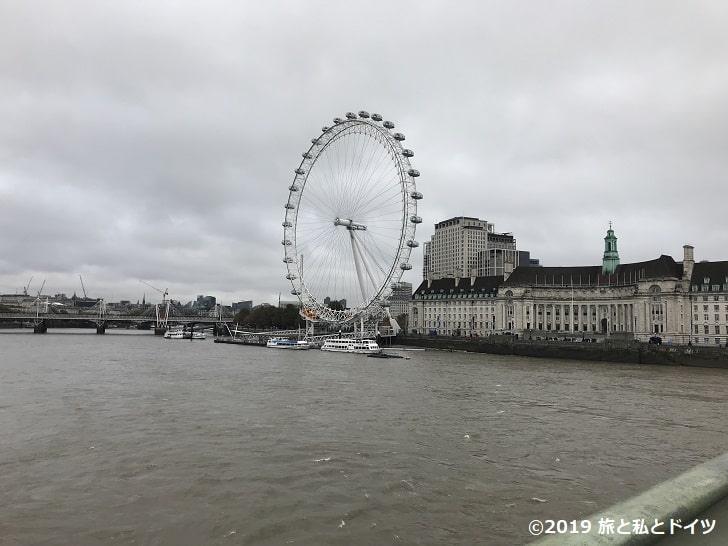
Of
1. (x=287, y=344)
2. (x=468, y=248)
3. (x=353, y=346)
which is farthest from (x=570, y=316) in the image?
(x=468, y=248)

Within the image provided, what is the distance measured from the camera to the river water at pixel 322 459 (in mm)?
10398

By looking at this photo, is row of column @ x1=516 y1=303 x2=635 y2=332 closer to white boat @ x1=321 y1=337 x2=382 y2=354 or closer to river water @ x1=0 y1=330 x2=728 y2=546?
white boat @ x1=321 y1=337 x2=382 y2=354

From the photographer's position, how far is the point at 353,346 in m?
72.3

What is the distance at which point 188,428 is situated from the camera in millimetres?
18859

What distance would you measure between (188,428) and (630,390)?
26.8 m

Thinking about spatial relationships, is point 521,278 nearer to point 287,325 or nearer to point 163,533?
point 287,325

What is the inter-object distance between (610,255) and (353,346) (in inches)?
2166

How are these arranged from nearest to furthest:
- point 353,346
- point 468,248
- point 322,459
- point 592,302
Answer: point 322,459
point 353,346
point 592,302
point 468,248

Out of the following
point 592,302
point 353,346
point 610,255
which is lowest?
point 353,346

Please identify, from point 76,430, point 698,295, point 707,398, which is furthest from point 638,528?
point 698,295

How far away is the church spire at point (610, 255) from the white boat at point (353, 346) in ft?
162

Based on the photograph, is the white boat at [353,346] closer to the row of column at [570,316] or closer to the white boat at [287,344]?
the white boat at [287,344]

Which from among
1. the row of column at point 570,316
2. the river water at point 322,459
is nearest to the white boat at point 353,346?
the row of column at point 570,316

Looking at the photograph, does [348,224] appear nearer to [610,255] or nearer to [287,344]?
[287,344]
